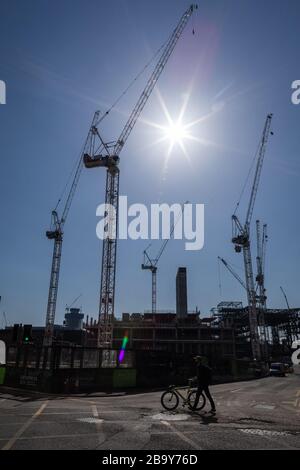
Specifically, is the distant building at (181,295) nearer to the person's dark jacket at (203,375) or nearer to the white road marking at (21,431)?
the person's dark jacket at (203,375)

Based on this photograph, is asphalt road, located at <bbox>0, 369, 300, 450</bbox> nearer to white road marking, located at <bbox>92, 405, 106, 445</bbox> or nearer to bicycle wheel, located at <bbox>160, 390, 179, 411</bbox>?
white road marking, located at <bbox>92, 405, 106, 445</bbox>

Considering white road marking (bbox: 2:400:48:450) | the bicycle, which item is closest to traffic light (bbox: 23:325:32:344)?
white road marking (bbox: 2:400:48:450)

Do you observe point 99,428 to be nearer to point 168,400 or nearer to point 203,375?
point 203,375

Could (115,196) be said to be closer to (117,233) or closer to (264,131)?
(117,233)

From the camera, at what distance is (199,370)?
14.9 meters

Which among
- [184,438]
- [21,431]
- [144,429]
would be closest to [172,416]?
[144,429]

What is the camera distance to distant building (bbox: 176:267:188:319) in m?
130

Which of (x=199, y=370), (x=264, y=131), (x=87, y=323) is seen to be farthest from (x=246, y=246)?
(x=199, y=370)

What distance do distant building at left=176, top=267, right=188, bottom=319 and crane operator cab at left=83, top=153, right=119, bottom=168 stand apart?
67.3 meters

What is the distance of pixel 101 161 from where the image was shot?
71.4 meters

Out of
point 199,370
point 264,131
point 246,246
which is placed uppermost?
point 264,131

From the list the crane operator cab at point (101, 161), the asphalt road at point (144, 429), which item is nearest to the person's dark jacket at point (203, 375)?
the asphalt road at point (144, 429)

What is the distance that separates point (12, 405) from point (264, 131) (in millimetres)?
91689

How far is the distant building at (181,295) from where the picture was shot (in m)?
130
